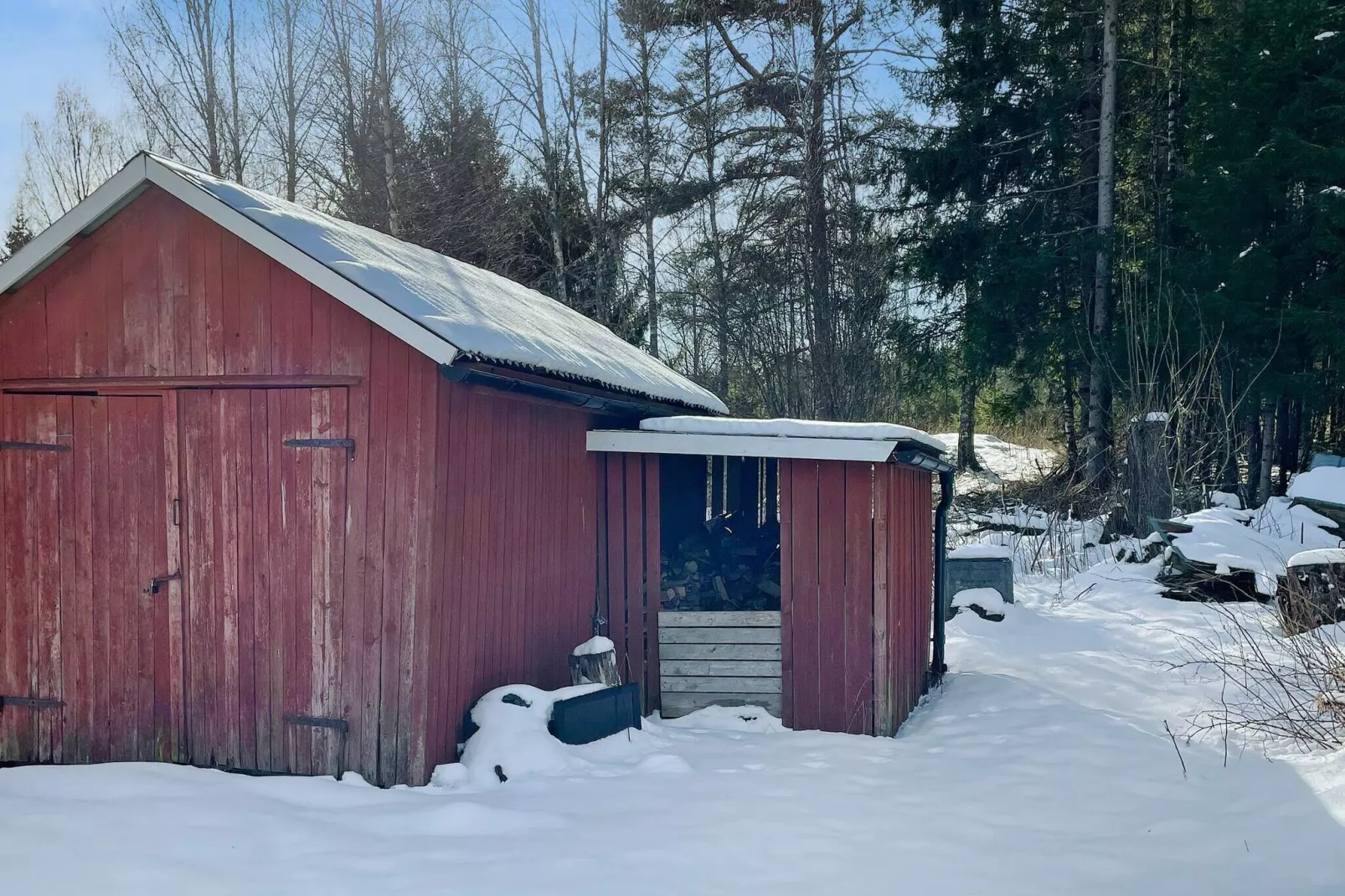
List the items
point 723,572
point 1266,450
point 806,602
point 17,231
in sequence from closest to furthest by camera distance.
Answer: point 806,602 → point 723,572 → point 1266,450 → point 17,231

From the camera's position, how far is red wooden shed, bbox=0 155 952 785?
5.13 meters

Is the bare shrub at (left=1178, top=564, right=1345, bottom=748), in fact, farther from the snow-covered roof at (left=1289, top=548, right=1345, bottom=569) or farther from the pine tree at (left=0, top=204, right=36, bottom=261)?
the pine tree at (left=0, top=204, right=36, bottom=261)

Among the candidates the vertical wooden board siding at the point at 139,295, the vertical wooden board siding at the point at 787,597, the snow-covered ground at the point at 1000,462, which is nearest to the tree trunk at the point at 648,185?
the snow-covered ground at the point at 1000,462

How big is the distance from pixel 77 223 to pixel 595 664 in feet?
13.1

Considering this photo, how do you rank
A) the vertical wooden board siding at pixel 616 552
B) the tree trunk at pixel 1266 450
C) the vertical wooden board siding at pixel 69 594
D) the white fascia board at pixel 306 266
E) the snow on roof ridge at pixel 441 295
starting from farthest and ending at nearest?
the tree trunk at pixel 1266 450 → the vertical wooden board siding at pixel 616 552 → the vertical wooden board siding at pixel 69 594 → the snow on roof ridge at pixel 441 295 → the white fascia board at pixel 306 266

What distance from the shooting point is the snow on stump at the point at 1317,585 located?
6.78 meters

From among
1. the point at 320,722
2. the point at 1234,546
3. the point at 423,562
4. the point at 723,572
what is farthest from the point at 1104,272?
the point at 320,722

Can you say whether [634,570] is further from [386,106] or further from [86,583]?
[386,106]

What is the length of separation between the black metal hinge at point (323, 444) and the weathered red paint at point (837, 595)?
279 cm

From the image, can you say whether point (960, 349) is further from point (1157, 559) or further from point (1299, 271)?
point (1157, 559)

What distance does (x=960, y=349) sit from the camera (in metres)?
18.6

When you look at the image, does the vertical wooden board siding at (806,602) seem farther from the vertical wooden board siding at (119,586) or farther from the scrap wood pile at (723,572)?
the vertical wooden board siding at (119,586)

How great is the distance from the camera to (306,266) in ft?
16.6

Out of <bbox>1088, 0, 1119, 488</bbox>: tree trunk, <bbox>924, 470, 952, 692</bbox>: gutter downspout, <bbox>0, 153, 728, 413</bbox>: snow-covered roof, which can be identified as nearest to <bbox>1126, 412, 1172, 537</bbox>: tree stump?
<bbox>1088, 0, 1119, 488</bbox>: tree trunk
